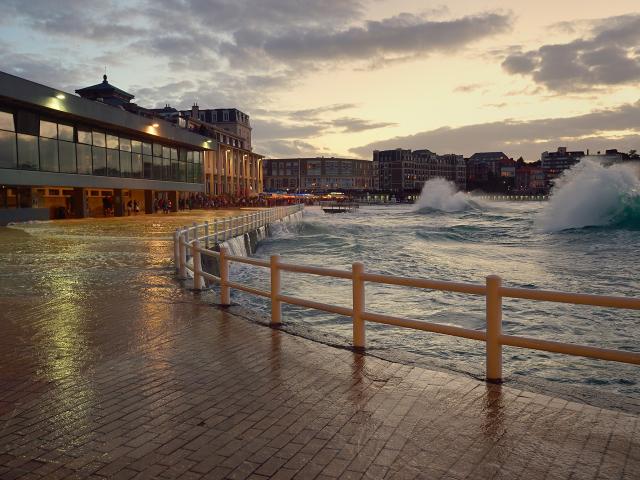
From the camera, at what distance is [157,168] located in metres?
54.5

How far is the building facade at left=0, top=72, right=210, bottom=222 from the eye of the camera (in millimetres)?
34188

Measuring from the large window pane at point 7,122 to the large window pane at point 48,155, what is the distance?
9.23ft

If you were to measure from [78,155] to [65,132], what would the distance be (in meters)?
2.06

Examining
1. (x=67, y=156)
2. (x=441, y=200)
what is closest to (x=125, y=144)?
(x=67, y=156)

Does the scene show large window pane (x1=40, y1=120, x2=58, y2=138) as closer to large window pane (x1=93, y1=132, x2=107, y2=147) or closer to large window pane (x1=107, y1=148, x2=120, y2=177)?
large window pane (x1=93, y1=132, x2=107, y2=147)

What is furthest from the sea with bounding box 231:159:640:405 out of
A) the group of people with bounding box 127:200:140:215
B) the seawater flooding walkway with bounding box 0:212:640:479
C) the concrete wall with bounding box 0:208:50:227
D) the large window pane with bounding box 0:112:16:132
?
the large window pane with bounding box 0:112:16:132

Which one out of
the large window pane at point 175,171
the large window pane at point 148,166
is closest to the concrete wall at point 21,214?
the large window pane at point 148,166

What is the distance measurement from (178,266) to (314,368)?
8824 mm

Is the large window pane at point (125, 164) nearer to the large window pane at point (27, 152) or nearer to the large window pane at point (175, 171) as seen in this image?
the large window pane at point (175, 171)

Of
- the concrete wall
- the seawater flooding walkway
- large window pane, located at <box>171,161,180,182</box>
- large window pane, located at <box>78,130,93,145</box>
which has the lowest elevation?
the seawater flooding walkway

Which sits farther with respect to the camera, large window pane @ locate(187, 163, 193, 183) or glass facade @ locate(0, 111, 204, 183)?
large window pane @ locate(187, 163, 193, 183)

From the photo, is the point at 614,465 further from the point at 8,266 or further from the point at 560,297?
the point at 8,266

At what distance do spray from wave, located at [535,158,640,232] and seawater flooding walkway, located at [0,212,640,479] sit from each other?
142 ft

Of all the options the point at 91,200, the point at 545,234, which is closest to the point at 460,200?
the point at 545,234
